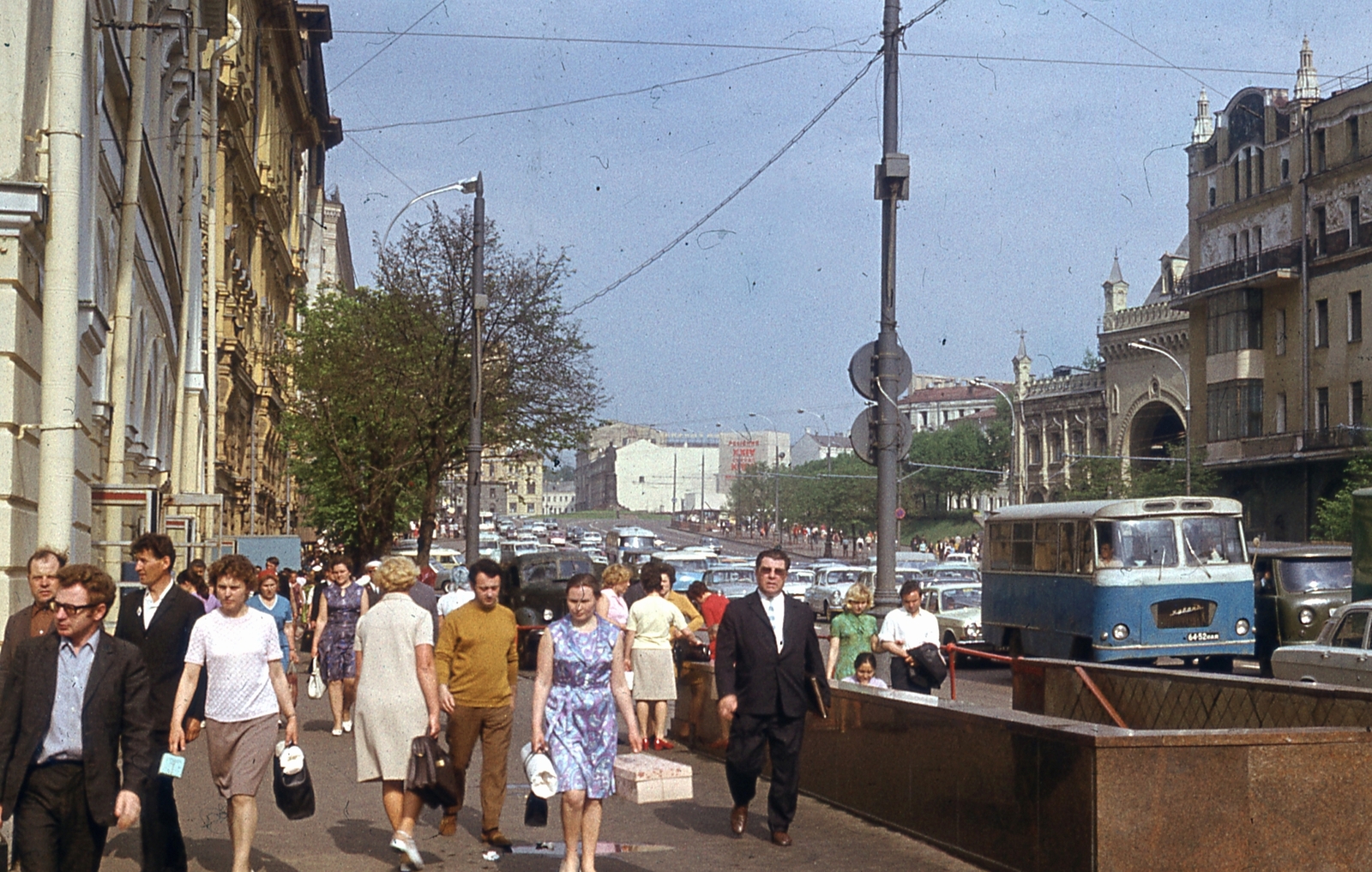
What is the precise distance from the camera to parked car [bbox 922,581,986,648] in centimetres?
3064

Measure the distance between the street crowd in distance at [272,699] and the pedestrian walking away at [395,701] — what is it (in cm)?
1

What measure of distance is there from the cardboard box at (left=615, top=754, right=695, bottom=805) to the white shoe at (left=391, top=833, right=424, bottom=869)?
1.24 m

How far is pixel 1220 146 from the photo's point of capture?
7050 cm

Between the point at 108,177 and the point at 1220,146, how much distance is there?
61.1 metres

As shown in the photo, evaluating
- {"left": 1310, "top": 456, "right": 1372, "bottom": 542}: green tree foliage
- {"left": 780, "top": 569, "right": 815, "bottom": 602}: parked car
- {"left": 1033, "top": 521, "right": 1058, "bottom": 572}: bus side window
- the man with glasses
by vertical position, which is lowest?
{"left": 780, "top": 569, "right": 815, "bottom": 602}: parked car

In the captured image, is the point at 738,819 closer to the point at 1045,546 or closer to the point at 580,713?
the point at 580,713

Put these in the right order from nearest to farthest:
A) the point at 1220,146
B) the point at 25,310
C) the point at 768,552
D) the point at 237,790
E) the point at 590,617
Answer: the point at 237,790
the point at 590,617
the point at 768,552
the point at 25,310
the point at 1220,146

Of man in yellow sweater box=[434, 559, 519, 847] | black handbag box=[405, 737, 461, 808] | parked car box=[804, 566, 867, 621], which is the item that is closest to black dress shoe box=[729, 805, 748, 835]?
man in yellow sweater box=[434, 559, 519, 847]

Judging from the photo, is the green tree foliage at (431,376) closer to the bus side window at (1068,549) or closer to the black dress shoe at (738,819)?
the bus side window at (1068,549)

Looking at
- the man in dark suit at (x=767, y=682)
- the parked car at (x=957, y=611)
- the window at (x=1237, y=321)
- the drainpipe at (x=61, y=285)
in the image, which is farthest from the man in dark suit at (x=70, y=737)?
the window at (x=1237, y=321)

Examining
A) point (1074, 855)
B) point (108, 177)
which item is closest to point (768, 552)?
point (1074, 855)

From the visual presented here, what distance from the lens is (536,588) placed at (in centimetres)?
3027

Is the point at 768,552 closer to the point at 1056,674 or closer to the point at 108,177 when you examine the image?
the point at 1056,674

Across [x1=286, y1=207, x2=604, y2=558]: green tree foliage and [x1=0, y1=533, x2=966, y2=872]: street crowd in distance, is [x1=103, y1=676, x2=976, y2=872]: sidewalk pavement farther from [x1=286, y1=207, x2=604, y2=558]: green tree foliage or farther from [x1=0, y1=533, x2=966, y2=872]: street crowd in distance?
[x1=286, y1=207, x2=604, y2=558]: green tree foliage
